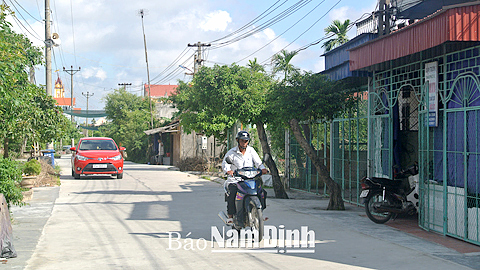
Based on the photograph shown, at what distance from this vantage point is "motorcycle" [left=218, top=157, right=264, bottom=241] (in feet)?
25.0

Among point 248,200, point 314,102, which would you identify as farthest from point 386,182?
point 248,200

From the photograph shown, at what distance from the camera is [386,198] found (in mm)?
9758

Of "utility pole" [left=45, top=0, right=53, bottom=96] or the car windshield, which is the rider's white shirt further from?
"utility pole" [left=45, top=0, right=53, bottom=96]

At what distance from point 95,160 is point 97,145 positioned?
58.6 inches

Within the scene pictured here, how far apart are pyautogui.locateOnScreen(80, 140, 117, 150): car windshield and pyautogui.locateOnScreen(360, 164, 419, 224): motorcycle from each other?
14.7 meters

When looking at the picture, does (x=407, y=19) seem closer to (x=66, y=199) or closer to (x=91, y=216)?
(x=91, y=216)

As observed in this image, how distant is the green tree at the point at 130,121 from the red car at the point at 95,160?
26172 millimetres

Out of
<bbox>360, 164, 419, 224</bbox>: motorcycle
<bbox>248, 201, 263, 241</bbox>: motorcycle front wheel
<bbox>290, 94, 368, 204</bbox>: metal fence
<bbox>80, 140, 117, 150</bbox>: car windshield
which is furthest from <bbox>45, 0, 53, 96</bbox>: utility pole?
<bbox>248, 201, 263, 241</bbox>: motorcycle front wheel

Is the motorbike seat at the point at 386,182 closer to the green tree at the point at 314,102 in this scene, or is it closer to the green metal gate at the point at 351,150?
the green tree at the point at 314,102

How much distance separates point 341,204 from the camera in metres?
12.0

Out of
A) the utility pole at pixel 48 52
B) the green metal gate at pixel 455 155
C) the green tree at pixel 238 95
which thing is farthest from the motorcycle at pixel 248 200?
the utility pole at pixel 48 52

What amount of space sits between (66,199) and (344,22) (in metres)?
22.7

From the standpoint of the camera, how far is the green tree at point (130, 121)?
49.7m

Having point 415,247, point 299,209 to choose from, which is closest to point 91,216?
point 299,209
